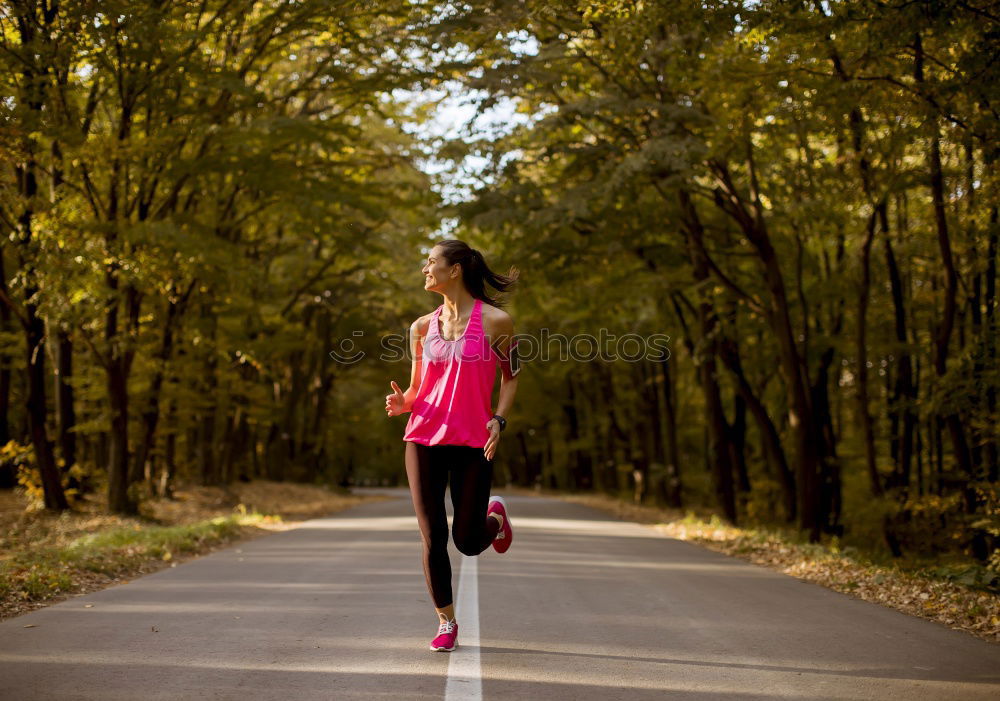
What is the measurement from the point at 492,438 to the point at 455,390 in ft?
1.16

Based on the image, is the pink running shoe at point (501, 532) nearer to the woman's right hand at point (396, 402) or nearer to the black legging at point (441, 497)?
the black legging at point (441, 497)

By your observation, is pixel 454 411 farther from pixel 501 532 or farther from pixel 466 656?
pixel 466 656

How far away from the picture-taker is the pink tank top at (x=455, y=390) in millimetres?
5777

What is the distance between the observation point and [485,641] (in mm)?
6316

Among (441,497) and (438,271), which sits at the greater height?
(438,271)

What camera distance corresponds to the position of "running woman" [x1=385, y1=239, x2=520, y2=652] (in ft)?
19.0

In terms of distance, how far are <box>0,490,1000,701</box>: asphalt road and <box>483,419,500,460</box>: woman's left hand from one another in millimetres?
1136

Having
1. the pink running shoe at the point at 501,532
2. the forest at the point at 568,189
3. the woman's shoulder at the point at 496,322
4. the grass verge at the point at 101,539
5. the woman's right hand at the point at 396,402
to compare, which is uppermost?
the forest at the point at 568,189

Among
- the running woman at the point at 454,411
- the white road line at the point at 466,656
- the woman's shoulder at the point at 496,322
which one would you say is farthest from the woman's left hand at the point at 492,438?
the white road line at the point at 466,656

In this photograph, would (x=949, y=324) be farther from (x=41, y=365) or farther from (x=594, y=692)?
(x=41, y=365)

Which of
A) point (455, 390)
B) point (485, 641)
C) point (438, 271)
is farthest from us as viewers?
point (485, 641)

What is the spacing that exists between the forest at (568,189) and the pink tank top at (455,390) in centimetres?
316

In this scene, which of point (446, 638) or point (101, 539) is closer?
point (446, 638)

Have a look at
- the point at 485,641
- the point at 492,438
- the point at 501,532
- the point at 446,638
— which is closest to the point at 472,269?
the point at 492,438
